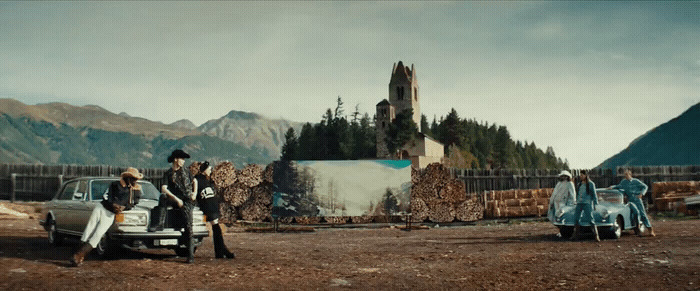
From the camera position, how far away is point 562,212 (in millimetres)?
16484

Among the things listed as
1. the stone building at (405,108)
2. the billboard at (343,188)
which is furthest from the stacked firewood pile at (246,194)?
the stone building at (405,108)

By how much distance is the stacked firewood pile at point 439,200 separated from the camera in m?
24.9

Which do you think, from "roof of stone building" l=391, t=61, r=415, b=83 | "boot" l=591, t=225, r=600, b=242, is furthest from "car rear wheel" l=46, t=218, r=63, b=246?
"roof of stone building" l=391, t=61, r=415, b=83

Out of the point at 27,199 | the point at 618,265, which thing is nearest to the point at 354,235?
the point at 618,265

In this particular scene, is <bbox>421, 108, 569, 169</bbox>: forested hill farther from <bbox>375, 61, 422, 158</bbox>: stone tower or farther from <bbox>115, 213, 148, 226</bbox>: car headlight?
<bbox>115, 213, 148, 226</bbox>: car headlight

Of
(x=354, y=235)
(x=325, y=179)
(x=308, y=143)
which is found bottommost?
(x=354, y=235)

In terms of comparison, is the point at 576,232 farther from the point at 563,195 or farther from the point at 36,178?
the point at 36,178

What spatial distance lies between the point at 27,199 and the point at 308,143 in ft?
334

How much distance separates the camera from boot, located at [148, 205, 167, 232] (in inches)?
455

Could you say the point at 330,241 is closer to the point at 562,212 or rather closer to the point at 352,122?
the point at 562,212

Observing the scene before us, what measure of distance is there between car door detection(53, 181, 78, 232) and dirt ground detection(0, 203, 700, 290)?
21.1 inches

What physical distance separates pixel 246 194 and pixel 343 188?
15.8ft

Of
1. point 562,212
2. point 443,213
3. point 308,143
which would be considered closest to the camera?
point 562,212

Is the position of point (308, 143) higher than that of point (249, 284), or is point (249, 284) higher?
point (308, 143)
